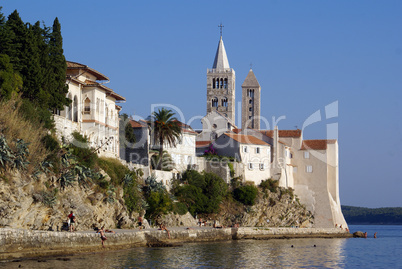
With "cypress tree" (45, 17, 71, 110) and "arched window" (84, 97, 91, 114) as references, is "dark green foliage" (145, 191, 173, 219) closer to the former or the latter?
"arched window" (84, 97, 91, 114)

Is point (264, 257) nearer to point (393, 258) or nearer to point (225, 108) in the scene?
point (393, 258)

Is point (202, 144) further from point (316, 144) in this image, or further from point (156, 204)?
point (156, 204)

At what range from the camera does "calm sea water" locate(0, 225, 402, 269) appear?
113 ft

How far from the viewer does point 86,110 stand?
163 feet

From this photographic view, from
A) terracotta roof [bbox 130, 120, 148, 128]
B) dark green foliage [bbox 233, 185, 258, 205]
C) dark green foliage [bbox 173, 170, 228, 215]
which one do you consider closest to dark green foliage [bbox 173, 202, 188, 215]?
dark green foliage [bbox 173, 170, 228, 215]

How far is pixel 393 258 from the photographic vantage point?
52.5m

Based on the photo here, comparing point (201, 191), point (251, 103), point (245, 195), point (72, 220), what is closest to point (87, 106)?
point (72, 220)

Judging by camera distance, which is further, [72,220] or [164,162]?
[164,162]

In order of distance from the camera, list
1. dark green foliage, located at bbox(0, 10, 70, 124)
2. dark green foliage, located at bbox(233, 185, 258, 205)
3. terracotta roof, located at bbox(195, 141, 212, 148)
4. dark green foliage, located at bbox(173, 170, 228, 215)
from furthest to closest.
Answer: terracotta roof, located at bbox(195, 141, 212, 148)
dark green foliage, located at bbox(233, 185, 258, 205)
dark green foliage, located at bbox(173, 170, 228, 215)
dark green foliage, located at bbox(0, 10, 70, 124)

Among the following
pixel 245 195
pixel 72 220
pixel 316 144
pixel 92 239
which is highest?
pixel 316 144

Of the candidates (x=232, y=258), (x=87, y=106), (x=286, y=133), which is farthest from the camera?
(x=286, y=133)

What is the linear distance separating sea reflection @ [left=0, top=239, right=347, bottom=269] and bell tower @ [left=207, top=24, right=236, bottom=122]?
5382 centimetres

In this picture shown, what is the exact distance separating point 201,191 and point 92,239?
2815 cm

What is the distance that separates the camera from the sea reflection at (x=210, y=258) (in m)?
33.9
